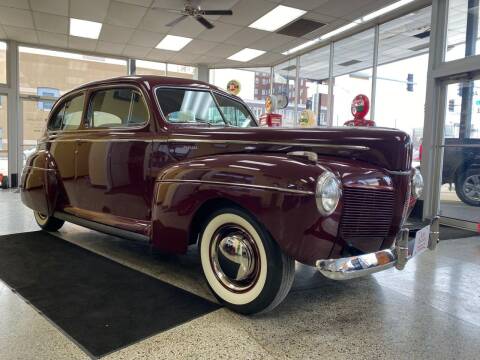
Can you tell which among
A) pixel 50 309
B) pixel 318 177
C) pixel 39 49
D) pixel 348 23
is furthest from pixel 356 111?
pixel 39 49

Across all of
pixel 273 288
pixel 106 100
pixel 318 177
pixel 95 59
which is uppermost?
pixel 95 59

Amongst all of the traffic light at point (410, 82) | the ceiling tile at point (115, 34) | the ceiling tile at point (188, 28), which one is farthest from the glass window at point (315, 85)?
the ceiling tile at point (115, 34)

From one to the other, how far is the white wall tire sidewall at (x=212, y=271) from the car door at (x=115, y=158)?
2.38 feet

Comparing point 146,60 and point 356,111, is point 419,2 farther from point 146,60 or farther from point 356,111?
point 146,60

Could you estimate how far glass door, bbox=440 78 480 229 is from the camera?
5.32 meters

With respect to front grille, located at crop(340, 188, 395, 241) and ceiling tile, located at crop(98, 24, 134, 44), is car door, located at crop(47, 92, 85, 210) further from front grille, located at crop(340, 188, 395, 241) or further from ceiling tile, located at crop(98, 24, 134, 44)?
ceiling tile, located at crop(98, 24, 134, 44)

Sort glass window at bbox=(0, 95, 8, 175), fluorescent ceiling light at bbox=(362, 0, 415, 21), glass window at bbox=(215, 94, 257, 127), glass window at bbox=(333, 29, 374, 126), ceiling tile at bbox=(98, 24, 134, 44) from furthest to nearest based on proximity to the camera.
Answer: glass window at bbox=(0, 95, 8, 175), glass window at bbox=(333, 29, 374, 126), ceiling tile at bbox=(98, 24, 134, 44), fluorescent ceiling light at bbox=(362, 0, 415, 21), glass window at bbox=(215, 94, 257, 127)

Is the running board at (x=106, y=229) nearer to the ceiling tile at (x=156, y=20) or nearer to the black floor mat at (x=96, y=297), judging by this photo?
the black floor mat at (x=96, y=297)

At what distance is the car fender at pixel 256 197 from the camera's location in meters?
1.84

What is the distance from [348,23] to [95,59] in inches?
247

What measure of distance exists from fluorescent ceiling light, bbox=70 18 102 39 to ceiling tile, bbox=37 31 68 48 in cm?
44

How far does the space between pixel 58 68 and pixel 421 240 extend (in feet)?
30.8

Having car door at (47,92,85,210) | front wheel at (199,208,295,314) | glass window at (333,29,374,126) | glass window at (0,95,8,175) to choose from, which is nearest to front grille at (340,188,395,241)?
front wheel at (199,208,295,314)

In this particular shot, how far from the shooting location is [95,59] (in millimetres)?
9406
